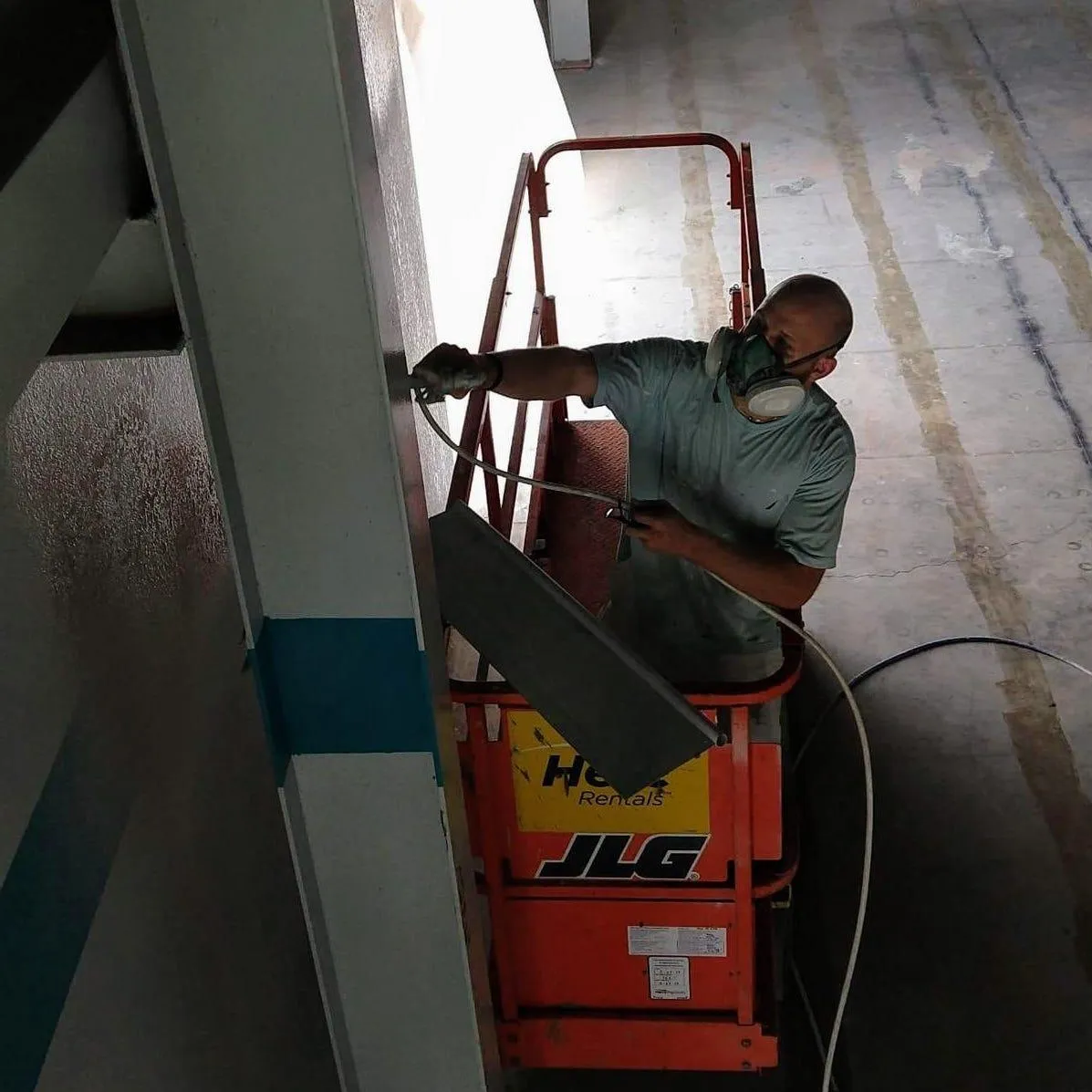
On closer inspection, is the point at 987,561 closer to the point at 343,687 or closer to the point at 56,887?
the point at 343,687

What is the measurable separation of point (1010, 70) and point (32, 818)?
35.3 ft

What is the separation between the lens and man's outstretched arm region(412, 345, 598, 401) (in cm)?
248

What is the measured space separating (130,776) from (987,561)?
165 inches

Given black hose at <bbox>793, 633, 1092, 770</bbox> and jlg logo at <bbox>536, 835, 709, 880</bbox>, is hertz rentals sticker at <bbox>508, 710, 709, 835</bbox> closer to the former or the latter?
jlg logo at <bbox>536, 835, 709, 880</bbox>

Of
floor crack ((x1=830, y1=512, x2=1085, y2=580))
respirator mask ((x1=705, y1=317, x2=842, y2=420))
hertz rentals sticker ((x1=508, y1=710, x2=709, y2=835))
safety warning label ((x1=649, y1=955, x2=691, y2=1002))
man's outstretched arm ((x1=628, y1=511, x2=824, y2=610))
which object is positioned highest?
respirator mask ((x1=705, y1=317, x2=842, y2=420))

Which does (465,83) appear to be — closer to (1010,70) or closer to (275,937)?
(275,937)

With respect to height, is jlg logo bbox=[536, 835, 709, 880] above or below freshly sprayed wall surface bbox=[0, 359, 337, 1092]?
below

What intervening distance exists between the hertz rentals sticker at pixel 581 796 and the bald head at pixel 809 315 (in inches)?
37.5

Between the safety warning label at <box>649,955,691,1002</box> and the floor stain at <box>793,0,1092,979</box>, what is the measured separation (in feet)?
4.70

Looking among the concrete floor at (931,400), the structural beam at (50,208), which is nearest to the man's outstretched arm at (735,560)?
the structural beam at (50,208)

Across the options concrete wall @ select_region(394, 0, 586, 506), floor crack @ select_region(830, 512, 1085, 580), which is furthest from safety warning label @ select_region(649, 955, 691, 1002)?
floor crack @ select_region(830, 512, 1085, 580)

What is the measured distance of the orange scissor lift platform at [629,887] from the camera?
3041 millimetres

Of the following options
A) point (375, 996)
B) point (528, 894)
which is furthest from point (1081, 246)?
point (375, 996)

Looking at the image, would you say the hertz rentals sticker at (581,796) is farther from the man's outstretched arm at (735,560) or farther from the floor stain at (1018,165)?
the floor stain at (1018,165)
